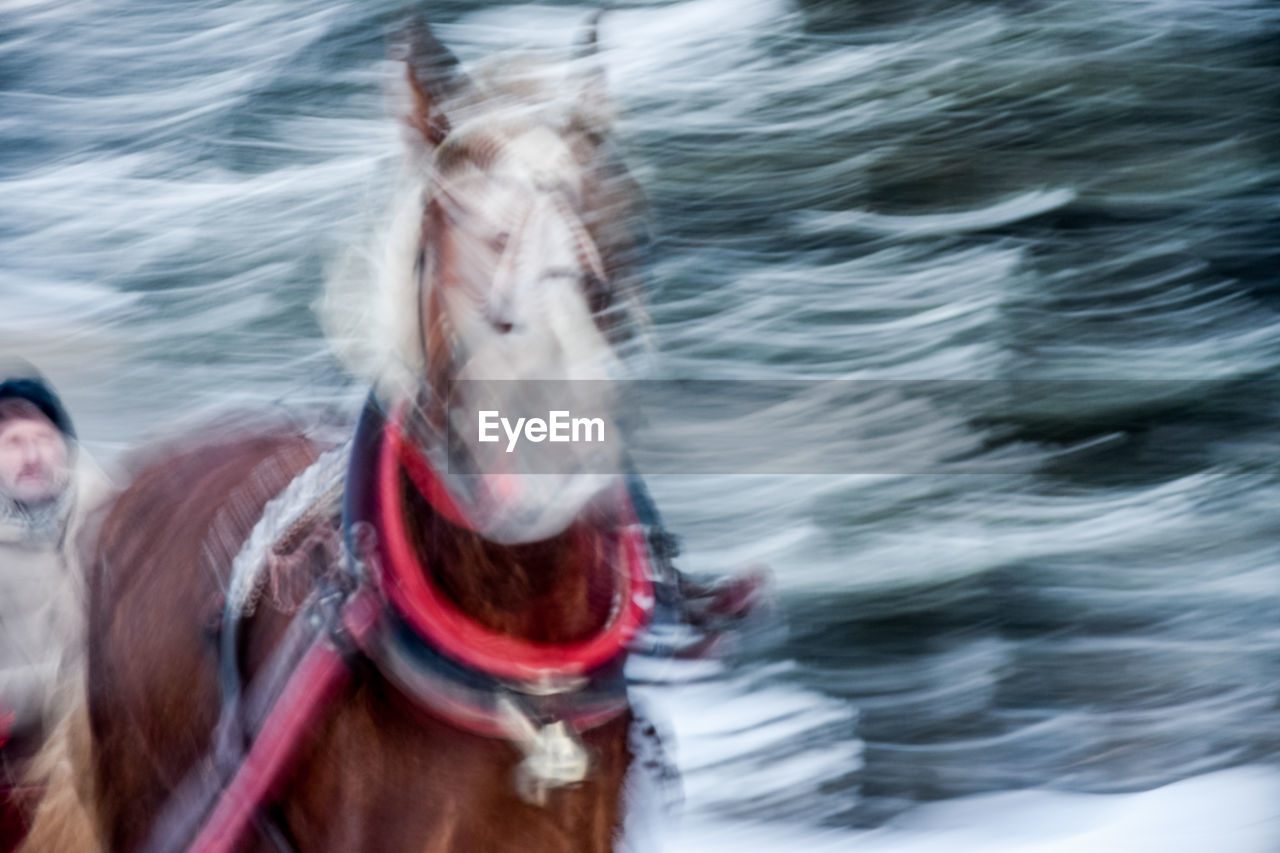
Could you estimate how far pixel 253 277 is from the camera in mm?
1456

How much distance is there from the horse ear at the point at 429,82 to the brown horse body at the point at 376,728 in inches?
9.4

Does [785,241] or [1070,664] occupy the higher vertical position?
[785,241]

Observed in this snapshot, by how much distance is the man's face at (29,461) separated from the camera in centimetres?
105

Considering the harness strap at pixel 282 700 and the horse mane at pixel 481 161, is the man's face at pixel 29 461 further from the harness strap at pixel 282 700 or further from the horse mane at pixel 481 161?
the horse mane at pixel 481 161

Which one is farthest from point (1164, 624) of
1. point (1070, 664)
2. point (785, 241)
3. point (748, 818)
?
point (785, 241)

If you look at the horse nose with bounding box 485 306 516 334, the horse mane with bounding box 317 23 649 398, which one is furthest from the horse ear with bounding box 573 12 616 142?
the horse nose with bounding box 485 306 516 334

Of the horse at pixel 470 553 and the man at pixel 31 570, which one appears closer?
the horse at pixel 470 553

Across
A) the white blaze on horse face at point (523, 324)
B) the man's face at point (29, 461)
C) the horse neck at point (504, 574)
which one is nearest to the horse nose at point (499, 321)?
the white blaze on horse face at point (523, 324)

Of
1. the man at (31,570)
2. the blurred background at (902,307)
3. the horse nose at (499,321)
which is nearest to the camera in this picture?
the horse nose at (499,321)

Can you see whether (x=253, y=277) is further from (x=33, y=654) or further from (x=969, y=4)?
(x=969, y=4)

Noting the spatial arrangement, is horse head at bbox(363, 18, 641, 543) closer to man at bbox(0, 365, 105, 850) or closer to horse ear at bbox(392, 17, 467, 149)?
horse ear at bbox(392, 17, 467, 149)

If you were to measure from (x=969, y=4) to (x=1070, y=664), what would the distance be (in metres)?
0.83

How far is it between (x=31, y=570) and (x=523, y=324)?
663 millimetres

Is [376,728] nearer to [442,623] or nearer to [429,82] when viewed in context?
[442,623]
